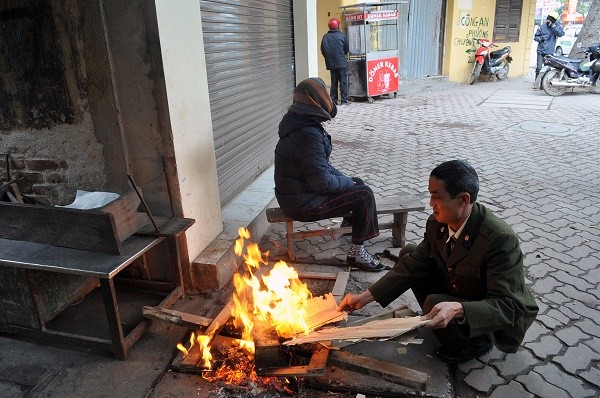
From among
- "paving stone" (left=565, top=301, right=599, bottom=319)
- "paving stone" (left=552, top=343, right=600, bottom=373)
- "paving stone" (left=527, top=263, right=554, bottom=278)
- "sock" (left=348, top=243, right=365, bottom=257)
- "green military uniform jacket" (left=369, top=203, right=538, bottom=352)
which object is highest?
"green military uniform jacket" (left=369, top=203, right=538, bottom=352)

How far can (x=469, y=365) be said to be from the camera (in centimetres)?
278

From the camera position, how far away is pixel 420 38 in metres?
14.6

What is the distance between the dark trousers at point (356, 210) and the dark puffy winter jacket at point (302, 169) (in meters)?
0.06

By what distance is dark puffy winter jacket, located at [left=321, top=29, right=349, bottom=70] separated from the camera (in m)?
11.2

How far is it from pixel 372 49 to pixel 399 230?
30.0 feet

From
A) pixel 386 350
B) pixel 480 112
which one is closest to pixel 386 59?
pixel 480 112

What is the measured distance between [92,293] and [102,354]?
846 millimetres

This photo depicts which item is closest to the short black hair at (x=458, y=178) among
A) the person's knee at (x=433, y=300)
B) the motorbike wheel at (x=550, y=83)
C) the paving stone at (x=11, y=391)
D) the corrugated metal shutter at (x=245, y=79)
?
the person's knee at (x=433, y=300)

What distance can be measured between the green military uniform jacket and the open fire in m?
0.55

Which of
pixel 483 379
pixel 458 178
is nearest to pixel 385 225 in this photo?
pixel 483 379

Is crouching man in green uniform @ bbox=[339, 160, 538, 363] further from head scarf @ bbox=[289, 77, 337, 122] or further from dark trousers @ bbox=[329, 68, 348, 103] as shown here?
dark trousers @ bbox=[329, 68, 348, 103]

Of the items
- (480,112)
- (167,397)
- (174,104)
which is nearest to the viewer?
(167,397)

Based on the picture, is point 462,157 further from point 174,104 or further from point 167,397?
point 167,397

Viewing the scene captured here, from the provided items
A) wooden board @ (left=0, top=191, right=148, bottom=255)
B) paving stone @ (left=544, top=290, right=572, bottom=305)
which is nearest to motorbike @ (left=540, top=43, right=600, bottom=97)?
paving stone @ (left=544, top=290, right=572, bottom=305)
